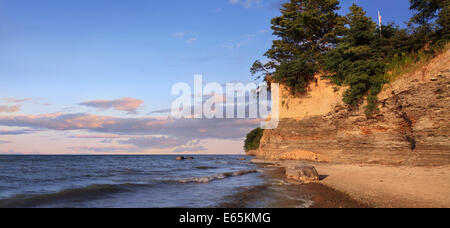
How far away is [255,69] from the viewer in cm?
3064

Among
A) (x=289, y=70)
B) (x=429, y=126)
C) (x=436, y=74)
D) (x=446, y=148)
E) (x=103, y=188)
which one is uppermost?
(x=289, y=70)

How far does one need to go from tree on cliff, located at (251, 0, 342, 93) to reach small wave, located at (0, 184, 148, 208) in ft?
62.5

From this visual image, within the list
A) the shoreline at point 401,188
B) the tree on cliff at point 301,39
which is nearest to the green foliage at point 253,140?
the tree on cliff at point 301,39

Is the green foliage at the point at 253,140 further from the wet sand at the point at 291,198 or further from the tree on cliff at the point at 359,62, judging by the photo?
the wet sand at the point at 291,198

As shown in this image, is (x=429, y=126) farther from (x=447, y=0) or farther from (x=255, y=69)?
(x=255, y=69)

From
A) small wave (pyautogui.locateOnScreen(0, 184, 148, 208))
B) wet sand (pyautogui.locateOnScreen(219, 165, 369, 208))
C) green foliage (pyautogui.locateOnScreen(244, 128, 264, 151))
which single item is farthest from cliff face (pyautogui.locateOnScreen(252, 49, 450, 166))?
green foliage (pyautogui.locateOnScreen(244, 128, 264, 151))

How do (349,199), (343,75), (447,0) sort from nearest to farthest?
(349,199) < (447,0) < (343,75)

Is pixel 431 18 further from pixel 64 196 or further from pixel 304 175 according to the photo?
pixel 64 196

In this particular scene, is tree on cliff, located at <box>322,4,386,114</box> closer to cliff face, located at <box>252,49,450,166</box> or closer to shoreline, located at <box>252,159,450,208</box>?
cliff face, located at <box>252,49,450,166</box>

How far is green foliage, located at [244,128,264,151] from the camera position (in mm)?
78000

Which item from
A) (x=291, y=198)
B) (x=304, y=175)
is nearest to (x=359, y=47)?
(x=304, y=175)

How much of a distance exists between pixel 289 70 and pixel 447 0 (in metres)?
12.6
